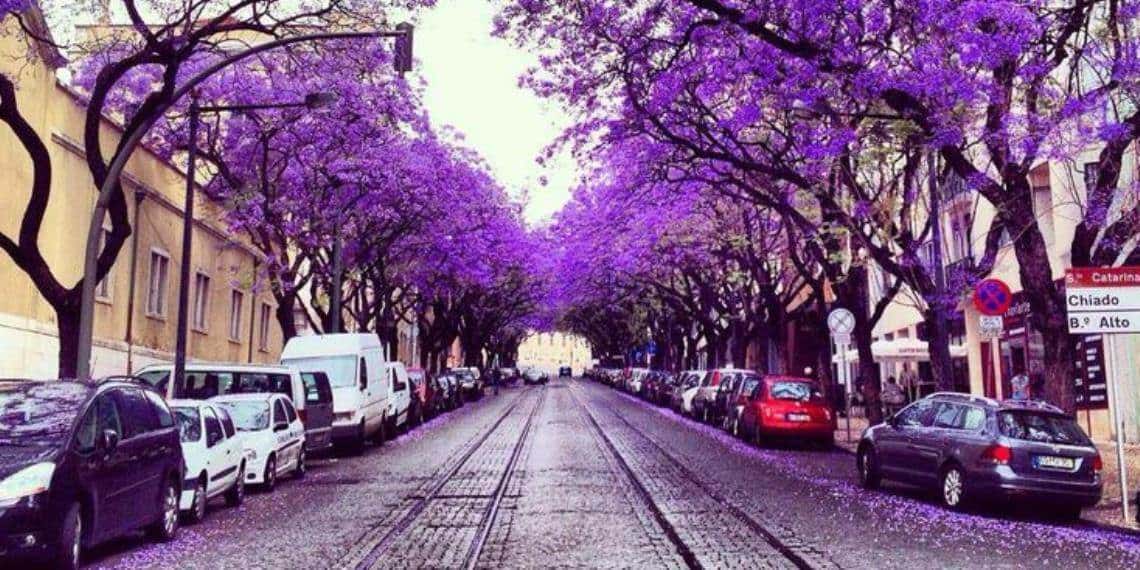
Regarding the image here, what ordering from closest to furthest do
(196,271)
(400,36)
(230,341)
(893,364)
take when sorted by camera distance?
1. (400,36)
2. (196,271)
3. (230,341)
4. (893,364)

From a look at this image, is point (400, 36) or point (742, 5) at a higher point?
point (742, 5)

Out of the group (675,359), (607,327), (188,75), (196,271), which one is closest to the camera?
(188,75)

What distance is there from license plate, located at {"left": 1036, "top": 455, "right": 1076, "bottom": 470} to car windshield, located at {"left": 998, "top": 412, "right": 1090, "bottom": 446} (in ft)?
0.85

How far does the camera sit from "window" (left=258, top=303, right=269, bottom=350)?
133 ft

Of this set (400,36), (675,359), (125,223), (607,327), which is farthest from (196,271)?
(607,327)

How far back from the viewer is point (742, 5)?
15875mm

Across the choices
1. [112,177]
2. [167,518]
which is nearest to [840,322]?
[112,177]

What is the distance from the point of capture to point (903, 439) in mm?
15211

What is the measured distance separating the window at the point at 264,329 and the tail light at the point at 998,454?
3173cm

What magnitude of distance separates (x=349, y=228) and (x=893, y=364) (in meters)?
21.2

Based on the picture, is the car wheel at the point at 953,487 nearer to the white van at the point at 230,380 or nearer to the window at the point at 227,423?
the window at the point at 227,423

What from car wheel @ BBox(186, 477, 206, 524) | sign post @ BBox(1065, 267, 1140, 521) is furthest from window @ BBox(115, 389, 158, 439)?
sign post @ BBox(1065, 267, 1140, 521)

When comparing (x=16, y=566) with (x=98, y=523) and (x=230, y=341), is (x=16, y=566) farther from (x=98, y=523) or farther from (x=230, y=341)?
(x=230, y=341)

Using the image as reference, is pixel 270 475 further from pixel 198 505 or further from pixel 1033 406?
pixel 1033 406
